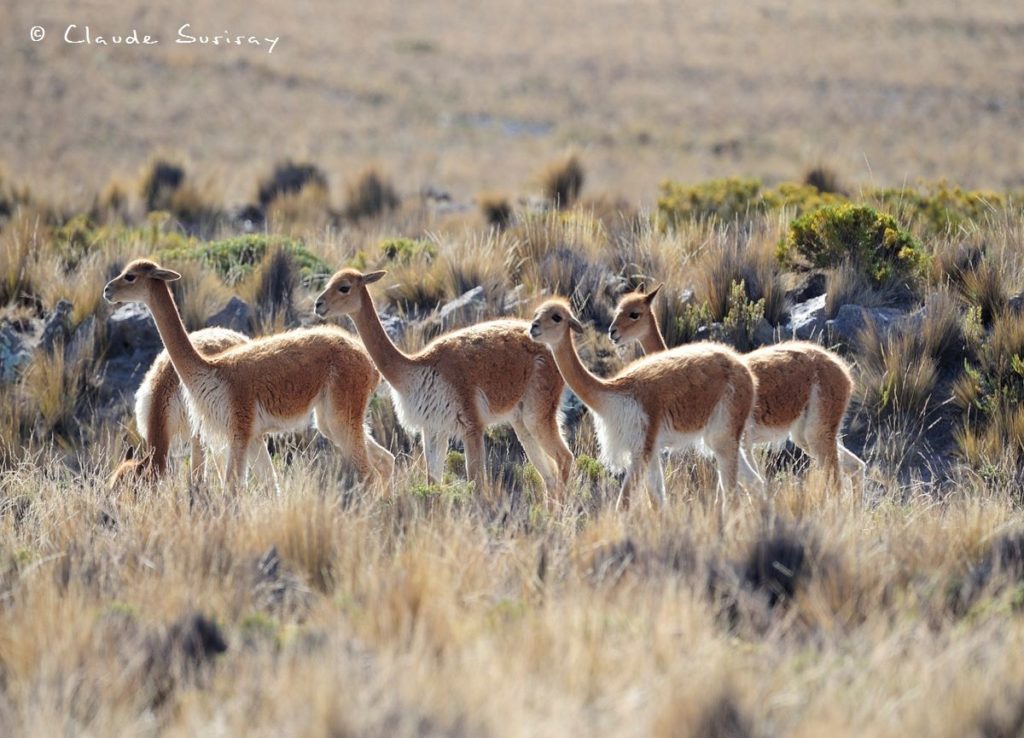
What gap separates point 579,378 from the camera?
8.58 metres

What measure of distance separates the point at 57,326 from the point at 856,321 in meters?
7.19

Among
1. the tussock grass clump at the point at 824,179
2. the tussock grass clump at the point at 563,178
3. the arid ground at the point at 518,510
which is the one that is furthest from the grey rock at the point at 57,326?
the tussock grass clump at the point at 824,179

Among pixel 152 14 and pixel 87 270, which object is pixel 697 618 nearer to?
pixel 87 270

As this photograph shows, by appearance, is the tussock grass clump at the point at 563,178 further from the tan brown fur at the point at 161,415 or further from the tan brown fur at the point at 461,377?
the tan brown fur at the point at 161,415

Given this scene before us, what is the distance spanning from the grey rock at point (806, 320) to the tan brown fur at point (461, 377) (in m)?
2.97

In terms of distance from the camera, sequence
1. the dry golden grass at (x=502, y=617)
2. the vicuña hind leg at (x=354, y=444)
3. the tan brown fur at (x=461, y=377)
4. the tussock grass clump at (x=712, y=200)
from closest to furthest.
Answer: the dry golden grass at (x=502, y=617) → the tan brown fur at (x=461, y=377) → the vicuña hind leg at (x=354, y=444) → the tussock grass clump at (x=712, y=200)

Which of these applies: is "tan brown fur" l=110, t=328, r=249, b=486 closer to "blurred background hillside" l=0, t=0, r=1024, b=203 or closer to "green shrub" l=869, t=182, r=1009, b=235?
"green shrub" l=869, t=182, r=1009, b=235

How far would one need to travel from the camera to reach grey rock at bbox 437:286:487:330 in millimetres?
11953

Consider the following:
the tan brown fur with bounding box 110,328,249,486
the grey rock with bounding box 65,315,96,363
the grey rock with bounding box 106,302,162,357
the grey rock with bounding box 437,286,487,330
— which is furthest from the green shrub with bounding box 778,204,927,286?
the grey rock with bounding box 65,315,96,363

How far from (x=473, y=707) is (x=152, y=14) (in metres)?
47.2

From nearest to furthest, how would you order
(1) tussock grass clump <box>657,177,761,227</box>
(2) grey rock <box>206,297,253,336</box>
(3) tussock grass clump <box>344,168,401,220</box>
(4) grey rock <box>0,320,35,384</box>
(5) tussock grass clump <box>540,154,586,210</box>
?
1. (4) grey rock <box>0,320,35,384</box>
2. (2) grey rock <box>206,297,253,336</box>
3. (1) tussock grass clump <box>657,177,761,227</box>
4. (5) tussock grass clump <box>540,154,586,210</box>
5. (3) tussock grass clump <box>344,168,401,220</box>

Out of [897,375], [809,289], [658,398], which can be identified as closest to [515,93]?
[809,289]

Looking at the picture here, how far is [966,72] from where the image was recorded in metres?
44.2

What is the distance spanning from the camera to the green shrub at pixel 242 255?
43.9 ft
